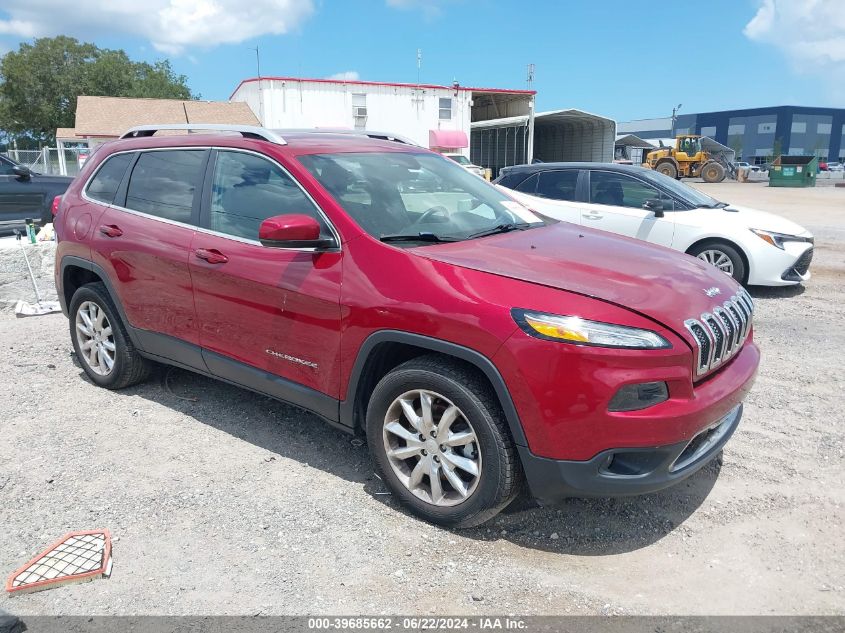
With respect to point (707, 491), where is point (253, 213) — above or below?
above

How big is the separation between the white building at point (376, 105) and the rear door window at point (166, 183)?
2780cm

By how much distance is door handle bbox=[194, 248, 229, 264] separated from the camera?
3762 millimetres

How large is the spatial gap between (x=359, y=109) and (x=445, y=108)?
203 inches

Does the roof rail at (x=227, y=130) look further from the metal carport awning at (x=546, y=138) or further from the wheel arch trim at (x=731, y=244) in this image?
the metal carport awning at (x=546, y=138)

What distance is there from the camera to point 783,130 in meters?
99.4

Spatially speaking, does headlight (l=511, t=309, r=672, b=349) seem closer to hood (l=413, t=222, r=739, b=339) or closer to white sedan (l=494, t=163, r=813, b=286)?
hood (l=413, t=222, r=739, b=339)

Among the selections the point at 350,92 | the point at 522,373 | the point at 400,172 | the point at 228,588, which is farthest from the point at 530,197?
the point at 350,92

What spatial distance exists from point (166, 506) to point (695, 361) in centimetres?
264

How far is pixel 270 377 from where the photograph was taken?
3658 millimetres

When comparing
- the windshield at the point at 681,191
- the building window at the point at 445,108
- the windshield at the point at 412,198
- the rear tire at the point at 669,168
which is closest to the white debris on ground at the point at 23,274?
the windshield at the point at 412,198

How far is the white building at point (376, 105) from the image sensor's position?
102 feet

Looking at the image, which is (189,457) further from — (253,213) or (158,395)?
(253,213)

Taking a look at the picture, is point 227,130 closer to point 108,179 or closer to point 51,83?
point 108,179

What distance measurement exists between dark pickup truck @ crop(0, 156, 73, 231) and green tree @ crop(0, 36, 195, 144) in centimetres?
5245
